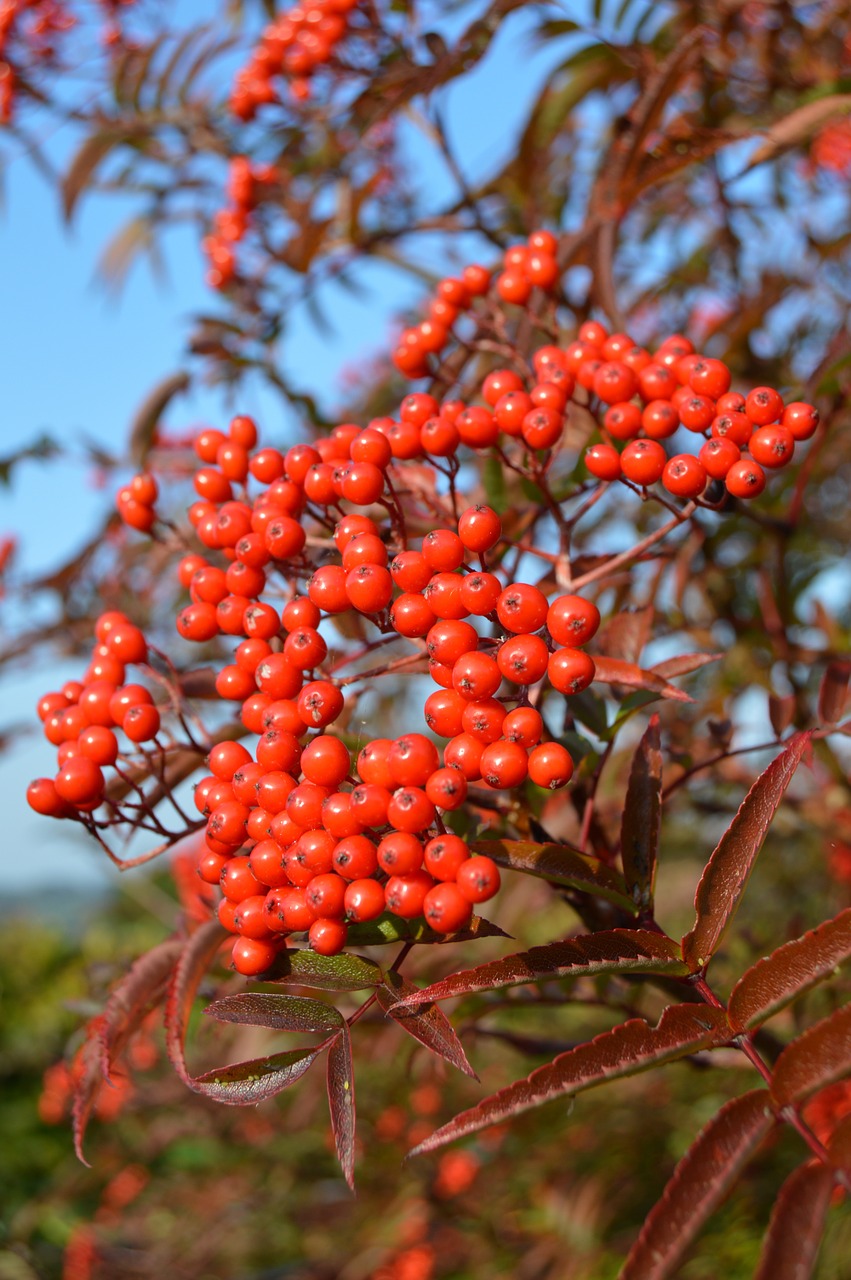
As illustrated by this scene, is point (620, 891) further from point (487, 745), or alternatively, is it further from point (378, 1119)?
point (378, 1119)

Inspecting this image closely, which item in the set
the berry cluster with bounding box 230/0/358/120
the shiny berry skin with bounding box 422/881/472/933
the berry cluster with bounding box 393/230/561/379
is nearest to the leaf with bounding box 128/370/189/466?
the berry cluster with bounding box 230/0/358/120

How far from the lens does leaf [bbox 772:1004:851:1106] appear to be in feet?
2.34

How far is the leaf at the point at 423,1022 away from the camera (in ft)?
2.83

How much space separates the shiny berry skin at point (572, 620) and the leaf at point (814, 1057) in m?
0.42

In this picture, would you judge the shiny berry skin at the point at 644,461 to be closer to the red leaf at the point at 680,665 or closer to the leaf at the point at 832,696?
the red leaf at the point at 680,665

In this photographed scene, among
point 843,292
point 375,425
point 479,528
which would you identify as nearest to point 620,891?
point 479,528

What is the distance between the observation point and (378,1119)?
3957 mm

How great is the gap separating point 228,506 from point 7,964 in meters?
10.1

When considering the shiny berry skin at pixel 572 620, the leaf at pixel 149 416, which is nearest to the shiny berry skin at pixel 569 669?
the shiny berry skin at pixel 572 620

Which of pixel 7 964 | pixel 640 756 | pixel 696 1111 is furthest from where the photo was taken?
pixel 7 964

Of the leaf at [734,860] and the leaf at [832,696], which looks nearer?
the leaf at [734,860]

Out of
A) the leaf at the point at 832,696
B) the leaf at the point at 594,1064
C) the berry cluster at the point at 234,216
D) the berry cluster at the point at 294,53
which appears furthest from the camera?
the berry cluster at the point at 234,216

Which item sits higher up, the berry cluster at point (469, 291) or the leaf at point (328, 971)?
the berry cluster at point (469, 291)

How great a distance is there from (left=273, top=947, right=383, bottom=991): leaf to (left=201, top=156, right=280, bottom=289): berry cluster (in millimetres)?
2551
